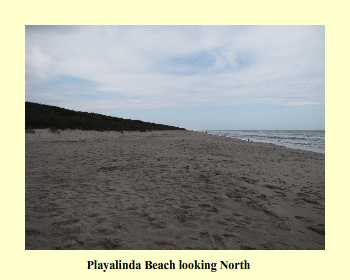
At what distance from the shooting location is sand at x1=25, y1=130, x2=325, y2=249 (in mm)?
4445

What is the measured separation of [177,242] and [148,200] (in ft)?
6.08

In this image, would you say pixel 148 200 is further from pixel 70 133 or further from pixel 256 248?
pixel 70 133

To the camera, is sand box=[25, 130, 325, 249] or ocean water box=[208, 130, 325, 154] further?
ocean water box=[208, 130, 325, 154]

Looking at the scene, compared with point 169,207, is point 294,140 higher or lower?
higher

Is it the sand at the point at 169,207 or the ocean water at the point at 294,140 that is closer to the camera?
the sand at the point at 169,207

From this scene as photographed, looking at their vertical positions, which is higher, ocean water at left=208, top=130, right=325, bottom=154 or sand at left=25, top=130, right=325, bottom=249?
ocean water at left=208, top=130, right=325, bottom=154

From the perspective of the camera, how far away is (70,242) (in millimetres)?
4234

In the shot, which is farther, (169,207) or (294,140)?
(294,140)

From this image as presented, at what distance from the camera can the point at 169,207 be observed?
572 cm

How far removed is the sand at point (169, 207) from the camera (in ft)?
14.6

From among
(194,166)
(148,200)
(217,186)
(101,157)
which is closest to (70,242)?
(148,200)

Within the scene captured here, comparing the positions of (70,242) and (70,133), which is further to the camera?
(70,133)

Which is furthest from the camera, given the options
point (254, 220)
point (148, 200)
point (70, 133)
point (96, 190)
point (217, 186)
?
point (70, 133)
